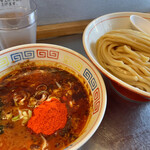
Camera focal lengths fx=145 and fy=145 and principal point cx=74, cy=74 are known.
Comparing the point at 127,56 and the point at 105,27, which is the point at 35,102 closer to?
the point at 127,56

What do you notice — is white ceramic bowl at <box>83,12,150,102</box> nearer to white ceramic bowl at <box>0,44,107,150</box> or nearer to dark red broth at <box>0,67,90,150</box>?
white ceramic bowl at <box>0,44,107,150</box>

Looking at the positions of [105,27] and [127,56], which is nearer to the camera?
[127,56]

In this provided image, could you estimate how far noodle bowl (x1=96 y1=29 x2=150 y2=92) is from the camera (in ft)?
2.81

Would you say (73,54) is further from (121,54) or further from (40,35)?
(40,35)

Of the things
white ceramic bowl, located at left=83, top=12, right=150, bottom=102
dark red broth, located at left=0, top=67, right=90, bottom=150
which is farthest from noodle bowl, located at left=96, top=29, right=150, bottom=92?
dark red broth, located at left=0, top=67, right=90, bottom=150

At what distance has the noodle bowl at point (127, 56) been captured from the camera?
86 centimetres

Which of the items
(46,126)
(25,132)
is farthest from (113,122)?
(25,132)

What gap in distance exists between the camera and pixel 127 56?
94cm

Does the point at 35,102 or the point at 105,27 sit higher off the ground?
the point at 105,27

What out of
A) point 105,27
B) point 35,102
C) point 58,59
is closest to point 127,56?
point 105,27

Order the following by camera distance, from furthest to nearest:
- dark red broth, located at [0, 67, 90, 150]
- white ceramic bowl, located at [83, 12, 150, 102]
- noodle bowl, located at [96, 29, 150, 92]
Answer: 1. white ceramic bowl, located at [83, 12, 150, 102]
2. noodle bowl, located at [96, 29, 150, 92]
3. dark red broth, located at [0, 67, 90, 150]

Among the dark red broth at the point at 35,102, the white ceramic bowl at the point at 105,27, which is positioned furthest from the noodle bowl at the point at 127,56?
the dark red broth at the point at 35,102

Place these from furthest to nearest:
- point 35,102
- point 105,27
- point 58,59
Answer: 1. point 105,27
2. point 58,59
3. point 35,102

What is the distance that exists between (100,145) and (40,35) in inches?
38.8
